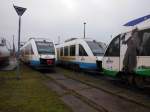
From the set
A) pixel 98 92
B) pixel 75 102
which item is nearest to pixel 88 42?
pixel 98 92

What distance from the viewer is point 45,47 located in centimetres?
2061

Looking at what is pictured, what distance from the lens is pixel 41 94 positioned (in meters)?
9.51

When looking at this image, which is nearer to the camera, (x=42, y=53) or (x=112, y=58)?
(x=112, y=58)

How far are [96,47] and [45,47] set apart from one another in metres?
4.55

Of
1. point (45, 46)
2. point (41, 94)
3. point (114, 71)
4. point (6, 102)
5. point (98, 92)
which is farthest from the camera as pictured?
point (45, 46)

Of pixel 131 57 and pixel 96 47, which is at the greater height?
pixel 96 47

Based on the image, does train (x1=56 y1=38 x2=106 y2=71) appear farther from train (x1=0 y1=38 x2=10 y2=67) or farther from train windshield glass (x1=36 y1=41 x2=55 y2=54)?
train (x1=0 y1=38 x2=10 y2=67)

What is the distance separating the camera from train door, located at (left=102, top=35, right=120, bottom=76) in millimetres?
11688

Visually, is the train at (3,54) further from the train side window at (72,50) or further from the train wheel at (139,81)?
the train wheel at (139,81)

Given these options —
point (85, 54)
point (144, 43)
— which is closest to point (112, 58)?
point (144, 43)

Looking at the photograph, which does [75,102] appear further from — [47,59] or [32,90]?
[47,59]

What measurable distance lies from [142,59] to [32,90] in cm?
461

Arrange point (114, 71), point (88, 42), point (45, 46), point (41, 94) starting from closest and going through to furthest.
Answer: point (41, 94), point (114, 71), point (88, 42), point (45, 46)

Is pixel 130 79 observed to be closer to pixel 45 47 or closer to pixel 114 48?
pixel 114 48
